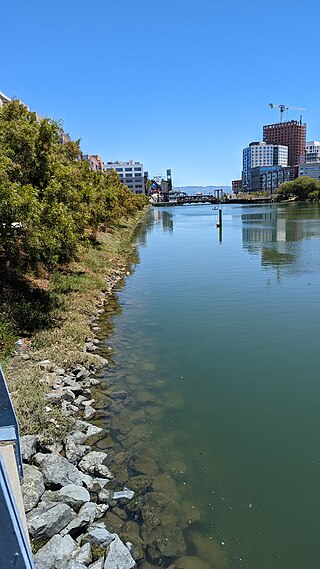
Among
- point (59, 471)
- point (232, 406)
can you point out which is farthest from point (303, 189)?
point (59, 471)

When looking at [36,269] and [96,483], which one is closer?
[96,483]

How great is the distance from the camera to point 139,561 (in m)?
5.51

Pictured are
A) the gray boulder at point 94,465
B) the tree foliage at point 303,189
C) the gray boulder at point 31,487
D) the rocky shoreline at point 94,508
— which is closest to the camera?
the rocky shoreline at point 94,508

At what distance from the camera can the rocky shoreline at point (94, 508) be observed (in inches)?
210

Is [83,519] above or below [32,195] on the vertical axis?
below

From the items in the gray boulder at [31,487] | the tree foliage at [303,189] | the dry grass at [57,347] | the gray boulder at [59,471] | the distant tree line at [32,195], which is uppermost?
the tree foliage at [303,189]

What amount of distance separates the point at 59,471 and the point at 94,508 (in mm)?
930

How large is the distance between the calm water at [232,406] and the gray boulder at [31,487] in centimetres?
212

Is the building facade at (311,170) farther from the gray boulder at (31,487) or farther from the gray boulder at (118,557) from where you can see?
the gray boulder at (118,557)

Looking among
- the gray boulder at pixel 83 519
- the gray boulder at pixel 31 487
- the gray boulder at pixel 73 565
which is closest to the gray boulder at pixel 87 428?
the gray boulder at pixel 31 487

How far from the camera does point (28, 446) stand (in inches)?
276

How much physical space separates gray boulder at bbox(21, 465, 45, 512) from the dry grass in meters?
1.07

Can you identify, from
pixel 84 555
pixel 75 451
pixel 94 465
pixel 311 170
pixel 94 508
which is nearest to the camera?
pixel 84 555

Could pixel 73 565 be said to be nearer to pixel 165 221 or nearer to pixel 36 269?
pixel 36 269
